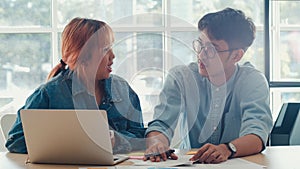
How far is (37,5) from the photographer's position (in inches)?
156

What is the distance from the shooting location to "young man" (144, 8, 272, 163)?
184 cm

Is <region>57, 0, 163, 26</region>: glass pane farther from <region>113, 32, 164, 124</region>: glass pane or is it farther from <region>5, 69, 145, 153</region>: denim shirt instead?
<region>5, 69, 145, 153</region>: denim shirt

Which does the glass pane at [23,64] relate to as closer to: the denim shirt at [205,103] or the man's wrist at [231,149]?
the denim shirt at [205,103]

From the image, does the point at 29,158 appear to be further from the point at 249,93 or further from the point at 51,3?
the point at 51,3

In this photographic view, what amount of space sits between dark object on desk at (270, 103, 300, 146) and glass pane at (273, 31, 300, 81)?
4.09 feet

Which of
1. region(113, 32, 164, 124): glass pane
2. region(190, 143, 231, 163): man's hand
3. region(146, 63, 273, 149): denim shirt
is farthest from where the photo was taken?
region(146, 63, 273, 149): denim shirt

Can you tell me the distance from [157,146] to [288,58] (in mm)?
2802

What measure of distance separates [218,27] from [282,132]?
1.15 m

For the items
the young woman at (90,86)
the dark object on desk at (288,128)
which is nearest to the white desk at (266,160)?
the young woman at (90,86)

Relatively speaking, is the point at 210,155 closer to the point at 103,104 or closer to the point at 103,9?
the point at 103,104

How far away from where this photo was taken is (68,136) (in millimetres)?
1431

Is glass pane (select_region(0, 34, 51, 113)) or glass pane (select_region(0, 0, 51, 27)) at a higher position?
glass pane (select_region(0, 0, 51, 27))

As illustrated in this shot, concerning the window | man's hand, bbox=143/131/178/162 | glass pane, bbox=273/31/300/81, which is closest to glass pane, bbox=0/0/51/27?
the window

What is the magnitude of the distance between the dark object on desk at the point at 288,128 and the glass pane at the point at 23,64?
2.00 metres
